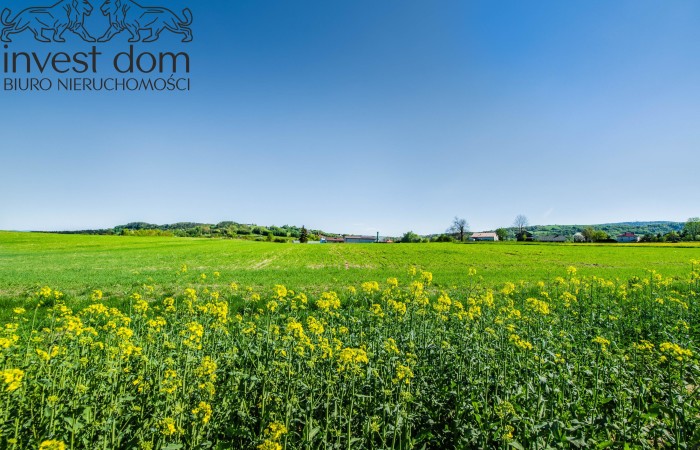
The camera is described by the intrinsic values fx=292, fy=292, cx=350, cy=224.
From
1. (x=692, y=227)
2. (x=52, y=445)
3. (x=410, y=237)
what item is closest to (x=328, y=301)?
(x=52, y=445)

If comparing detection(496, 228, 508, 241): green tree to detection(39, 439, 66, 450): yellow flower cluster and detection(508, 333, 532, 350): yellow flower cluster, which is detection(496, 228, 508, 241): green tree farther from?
detection(39, 439, 66, 450): yellow flower cluster

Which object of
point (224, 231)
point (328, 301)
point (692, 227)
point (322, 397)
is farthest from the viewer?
point (224, 231)

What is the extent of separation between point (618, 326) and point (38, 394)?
13.4m

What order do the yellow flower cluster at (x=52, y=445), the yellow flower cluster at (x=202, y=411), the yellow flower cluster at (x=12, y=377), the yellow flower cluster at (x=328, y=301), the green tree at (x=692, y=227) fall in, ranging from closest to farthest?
the yellow flower cluster at (x=52, y=445) < the yellow flower cluster at (x=12, y=377) < the yellow flower cluster at (x=202, y=411) < the yellow flower cluster at (x=328, y=301) < the green tree at (x=692, y=227)

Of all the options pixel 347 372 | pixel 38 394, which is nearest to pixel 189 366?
pixel 38 394

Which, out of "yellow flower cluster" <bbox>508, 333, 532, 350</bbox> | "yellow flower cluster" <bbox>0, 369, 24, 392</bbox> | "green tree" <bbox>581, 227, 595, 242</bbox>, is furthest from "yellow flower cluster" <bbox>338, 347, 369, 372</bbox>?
"green tree" <bbox>581, 227, 595, 242</bbox>

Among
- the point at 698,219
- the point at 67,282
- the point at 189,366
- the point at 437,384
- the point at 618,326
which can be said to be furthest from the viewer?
the point at 698,219

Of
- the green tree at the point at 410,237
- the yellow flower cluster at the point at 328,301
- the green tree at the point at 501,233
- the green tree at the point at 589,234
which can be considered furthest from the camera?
the green tree at the point at 501,233

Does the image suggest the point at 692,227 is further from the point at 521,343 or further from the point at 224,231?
the point at 224,231

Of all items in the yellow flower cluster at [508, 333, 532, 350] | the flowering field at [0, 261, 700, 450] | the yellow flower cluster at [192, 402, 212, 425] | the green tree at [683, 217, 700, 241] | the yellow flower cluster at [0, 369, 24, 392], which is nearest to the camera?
the yellow flower cluster at [0, 369, 24, 392]

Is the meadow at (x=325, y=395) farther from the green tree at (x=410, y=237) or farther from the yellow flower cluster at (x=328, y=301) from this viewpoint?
the green tree at (x=410, y=237)

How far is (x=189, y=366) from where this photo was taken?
15.3ft

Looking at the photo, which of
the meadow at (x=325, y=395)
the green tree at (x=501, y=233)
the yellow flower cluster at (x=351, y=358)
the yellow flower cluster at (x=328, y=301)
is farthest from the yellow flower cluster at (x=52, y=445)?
the green tree at (x=501, y=233)

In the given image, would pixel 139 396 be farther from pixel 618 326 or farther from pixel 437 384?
pixel 618 326
